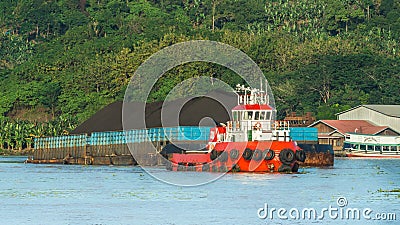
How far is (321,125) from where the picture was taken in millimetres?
138875

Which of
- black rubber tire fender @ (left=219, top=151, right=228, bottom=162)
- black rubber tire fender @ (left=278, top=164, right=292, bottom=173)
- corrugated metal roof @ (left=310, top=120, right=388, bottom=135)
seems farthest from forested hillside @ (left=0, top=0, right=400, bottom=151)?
black rubber tire fender @ (left=278, top=164, right=292, bottom=173)

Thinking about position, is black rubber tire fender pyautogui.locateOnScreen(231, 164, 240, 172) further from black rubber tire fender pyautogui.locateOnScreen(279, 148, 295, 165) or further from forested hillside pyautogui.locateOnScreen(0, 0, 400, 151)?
forested hillside pyautogui.locateOnScreen(0, 0, 400, 151)

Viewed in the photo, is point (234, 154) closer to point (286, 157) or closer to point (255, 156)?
point (255, 156)

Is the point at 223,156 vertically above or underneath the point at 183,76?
underneath

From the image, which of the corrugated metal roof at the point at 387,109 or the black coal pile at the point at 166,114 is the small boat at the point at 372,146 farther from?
the black coal pile at the point at 166,114

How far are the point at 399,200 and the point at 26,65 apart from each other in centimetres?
13311

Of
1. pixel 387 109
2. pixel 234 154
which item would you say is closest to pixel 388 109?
pixel 387 109

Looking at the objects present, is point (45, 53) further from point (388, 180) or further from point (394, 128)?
point (388, 180)

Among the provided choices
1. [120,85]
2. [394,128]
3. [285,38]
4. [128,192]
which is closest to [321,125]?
[394,128]

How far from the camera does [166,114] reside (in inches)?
4183

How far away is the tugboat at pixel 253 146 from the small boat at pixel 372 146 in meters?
53.2

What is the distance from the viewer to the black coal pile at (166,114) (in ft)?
326

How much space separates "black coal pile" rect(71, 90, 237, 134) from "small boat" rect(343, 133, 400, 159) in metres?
26.3

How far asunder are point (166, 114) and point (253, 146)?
113 ft
